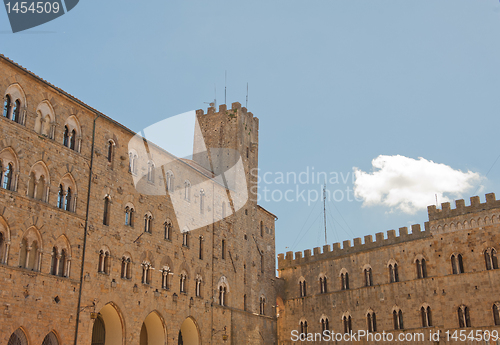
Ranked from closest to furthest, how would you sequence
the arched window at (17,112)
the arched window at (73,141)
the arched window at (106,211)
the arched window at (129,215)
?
1. the arched window at (17,112)
2. the arched window at (73,141)
3. the arched window at (106,211)
4. the arched window at (129,215)

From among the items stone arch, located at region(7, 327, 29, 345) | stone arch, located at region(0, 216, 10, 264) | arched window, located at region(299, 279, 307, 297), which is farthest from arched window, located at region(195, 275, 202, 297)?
stone arch, located at region(0, 216, 10, 264)

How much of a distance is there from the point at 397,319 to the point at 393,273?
2.99 metres

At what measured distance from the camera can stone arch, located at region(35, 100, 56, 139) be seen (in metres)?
23.0

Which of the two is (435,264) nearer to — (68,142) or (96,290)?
(96,290)

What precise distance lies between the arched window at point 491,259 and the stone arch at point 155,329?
1940 centimetres

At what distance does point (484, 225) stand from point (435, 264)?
12.7ft

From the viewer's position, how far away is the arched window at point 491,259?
30609 mm

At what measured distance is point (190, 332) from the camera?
30.2 metres

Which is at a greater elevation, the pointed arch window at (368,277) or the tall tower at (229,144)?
the tall tower at (229,144)

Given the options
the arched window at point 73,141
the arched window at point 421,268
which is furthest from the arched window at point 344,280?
the arched window at point 73,141

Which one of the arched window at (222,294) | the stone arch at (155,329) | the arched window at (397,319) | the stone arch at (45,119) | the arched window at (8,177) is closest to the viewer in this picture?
the arched window at (8,177)

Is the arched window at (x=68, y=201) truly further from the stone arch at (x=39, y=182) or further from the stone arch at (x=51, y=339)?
the stone arch at (x=51, y=339)

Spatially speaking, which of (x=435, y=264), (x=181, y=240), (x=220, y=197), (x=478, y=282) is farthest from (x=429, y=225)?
(x=181, y=240)

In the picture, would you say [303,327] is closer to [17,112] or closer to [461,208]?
[461,208]
